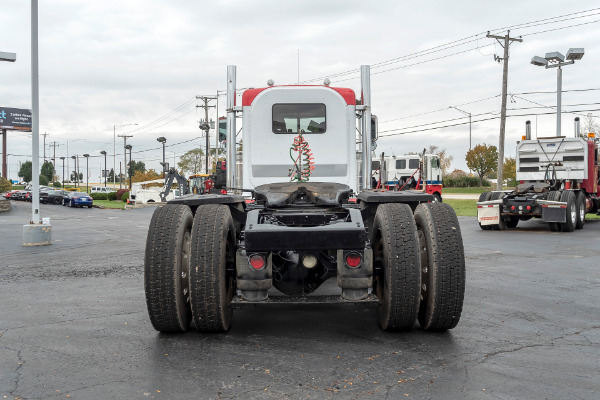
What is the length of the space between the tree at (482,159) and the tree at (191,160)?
40.0 meters

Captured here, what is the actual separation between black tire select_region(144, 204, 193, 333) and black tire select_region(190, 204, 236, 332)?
17 cm

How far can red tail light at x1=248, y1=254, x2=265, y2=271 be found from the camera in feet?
17.1

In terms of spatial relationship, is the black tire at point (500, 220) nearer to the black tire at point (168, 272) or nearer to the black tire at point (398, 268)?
the black tire at point (398, 268)

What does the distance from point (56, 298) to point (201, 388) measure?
4512mm

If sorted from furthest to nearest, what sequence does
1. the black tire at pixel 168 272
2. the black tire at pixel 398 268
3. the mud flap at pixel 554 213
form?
1. the mud flap at pixel 554 213
2. the black tire at pixel 168 272
3. the black tire at pixel 398 268

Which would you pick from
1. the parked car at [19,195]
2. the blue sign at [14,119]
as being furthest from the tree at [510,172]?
the blue sign at [14,119]

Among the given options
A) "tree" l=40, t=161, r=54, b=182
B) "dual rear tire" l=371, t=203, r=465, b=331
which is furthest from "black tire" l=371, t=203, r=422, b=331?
"tree" l=40, t=161, r=54, b=182

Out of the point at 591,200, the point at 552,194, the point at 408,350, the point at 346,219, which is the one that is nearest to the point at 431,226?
the point at 346,219

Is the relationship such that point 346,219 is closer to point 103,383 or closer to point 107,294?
point 103,383

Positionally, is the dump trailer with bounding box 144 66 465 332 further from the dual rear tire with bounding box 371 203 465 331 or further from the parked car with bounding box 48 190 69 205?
the parked car with bounding box 48 190 69 205

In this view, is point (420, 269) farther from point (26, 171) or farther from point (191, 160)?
point (26, 171)

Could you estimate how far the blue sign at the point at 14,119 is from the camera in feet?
342

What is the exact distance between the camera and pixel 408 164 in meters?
33.6

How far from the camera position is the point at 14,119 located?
344ft
